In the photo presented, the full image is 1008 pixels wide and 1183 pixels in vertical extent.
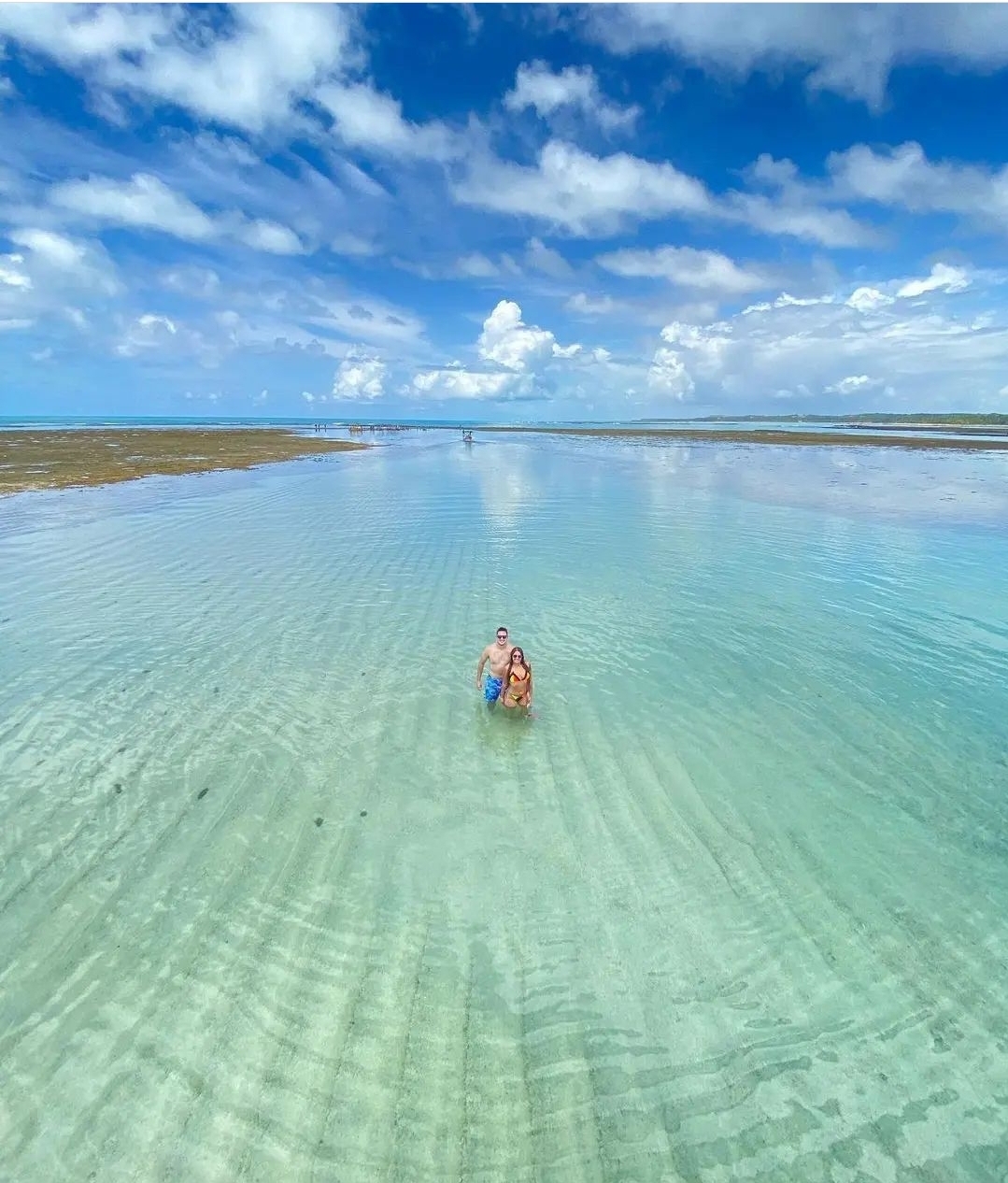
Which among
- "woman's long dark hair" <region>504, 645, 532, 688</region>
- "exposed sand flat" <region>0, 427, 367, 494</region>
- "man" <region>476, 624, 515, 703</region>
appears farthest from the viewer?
"exposed sand flat" <region>0, 427, 367, 494</region>

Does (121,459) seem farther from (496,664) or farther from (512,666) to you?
(512,666)

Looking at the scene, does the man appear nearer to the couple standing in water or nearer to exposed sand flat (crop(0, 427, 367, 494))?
the couple standing in water

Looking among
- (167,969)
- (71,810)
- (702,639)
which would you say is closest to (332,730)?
(71,810)

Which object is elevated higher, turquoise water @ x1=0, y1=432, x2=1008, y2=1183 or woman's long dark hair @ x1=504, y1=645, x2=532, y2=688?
woman's long dark hair @ x1=504, y1=645, x2=532, y2=688

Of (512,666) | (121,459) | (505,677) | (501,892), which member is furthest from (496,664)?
(121,459)

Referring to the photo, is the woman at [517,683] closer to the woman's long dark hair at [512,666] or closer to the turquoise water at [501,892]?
the woman's long dark hair at [512,666]

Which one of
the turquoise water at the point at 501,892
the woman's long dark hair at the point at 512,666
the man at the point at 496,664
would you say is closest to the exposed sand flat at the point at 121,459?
the turquoise water at the point at 501,892

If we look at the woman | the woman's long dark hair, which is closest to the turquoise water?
the woman
